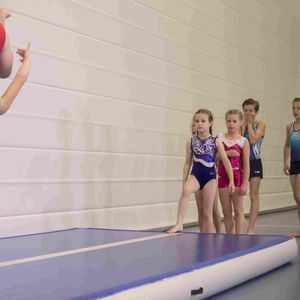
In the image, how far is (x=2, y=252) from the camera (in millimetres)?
3383

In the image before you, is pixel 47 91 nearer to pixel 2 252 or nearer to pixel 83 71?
pixel 83 71

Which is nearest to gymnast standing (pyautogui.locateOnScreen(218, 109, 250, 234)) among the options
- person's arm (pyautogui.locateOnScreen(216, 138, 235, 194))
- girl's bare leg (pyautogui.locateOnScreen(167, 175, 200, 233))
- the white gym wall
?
person's arm (pyautogui.locateOnScreen(216, 138, 235, 194))

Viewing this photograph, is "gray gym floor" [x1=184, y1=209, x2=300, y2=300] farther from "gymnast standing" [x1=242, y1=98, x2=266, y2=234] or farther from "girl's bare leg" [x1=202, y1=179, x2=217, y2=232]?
"gymnast standing" [x1=242, y1=98, x2=266, y2=234]

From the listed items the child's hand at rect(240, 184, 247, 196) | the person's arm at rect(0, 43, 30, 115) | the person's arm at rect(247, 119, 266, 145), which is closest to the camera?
the person's arm at rect(0, 43, 30, 115)

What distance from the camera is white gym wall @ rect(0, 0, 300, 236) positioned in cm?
479

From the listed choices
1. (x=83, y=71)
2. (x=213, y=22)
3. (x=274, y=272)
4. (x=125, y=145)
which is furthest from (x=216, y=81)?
(x=274, y=272)

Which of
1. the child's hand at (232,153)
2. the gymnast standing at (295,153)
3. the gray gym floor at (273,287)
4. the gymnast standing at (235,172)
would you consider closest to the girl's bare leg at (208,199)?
the gymnast standing at (235,172)

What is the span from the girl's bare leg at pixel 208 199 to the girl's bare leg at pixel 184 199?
9cm

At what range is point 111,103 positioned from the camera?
5.80 meters

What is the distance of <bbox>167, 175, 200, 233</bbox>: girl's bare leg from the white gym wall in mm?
1267

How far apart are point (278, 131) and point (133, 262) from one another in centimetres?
789

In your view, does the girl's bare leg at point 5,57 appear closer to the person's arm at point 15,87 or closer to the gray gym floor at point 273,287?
the person's arm at point 15,87

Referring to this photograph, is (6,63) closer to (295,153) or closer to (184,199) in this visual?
(184,199)

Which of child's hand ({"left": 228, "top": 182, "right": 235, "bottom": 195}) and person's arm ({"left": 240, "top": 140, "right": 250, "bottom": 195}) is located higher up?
person's arm ({"left": 240, "top": 140, "right": 250, "bottom": 195})
